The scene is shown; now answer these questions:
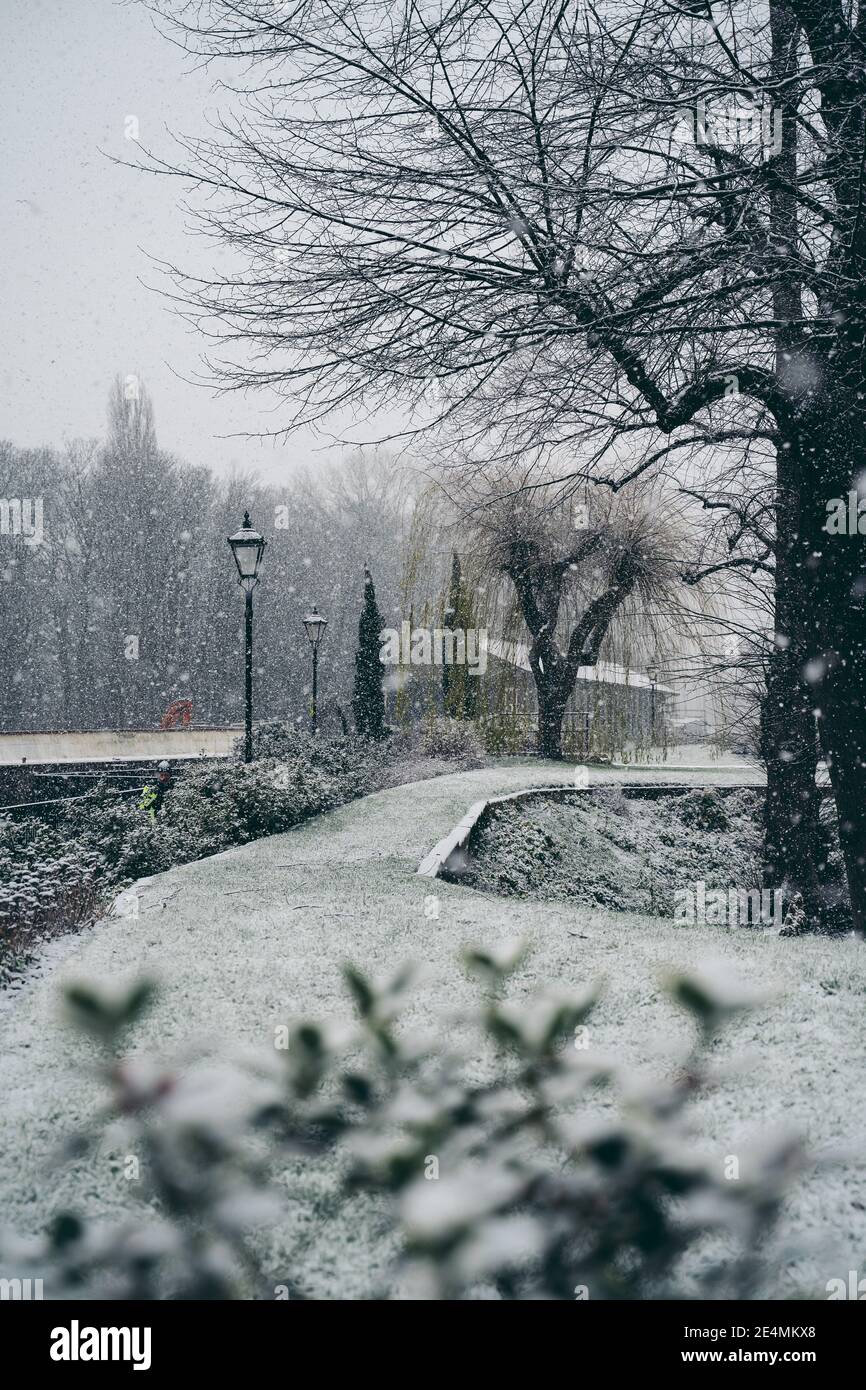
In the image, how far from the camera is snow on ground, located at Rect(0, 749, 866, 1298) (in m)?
2.07

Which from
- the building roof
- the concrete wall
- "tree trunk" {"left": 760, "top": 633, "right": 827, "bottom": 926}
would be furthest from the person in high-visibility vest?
the building roof

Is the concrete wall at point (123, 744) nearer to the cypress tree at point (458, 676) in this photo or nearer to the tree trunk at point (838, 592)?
the cypress tree at point (458, 676)

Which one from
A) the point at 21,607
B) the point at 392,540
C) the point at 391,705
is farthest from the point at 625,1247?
the point at 392,540

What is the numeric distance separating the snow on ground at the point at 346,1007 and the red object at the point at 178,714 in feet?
50.1

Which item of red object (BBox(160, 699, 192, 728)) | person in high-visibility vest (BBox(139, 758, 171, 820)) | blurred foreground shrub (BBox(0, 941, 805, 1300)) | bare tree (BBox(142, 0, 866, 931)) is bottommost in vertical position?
person in high-visibility vest (BBox(139, 758, 171, 820))

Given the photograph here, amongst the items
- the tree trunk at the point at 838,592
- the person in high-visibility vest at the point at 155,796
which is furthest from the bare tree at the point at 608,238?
the person in high-visibility vest at the point at 155,796

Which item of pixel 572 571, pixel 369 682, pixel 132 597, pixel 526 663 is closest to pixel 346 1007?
pixel 369 682

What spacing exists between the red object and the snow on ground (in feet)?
50.1

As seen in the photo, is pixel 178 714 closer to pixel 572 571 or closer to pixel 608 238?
pixel 572 571

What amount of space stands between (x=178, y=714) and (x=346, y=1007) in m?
21.7

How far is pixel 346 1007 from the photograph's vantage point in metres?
3.49

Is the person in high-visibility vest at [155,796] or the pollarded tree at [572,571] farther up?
the pollarded tree at [572,571]

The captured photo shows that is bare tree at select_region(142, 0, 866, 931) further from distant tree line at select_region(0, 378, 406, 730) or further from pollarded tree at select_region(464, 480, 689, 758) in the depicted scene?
distant tree line at select_region(0, 378, 406, 730)

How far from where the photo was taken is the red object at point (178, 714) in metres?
22.1
